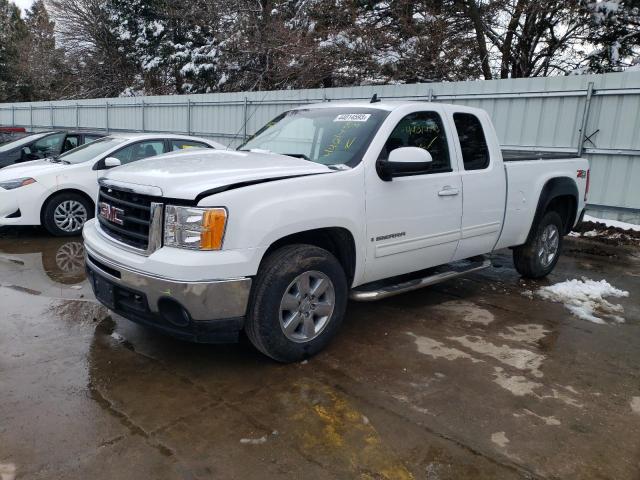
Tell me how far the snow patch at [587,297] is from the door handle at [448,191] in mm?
1745

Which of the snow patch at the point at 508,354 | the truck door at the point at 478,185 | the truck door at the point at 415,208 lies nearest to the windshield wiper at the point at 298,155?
the truck door at the point at 415,208

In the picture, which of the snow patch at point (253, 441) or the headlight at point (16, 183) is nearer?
the snow patch at point (253, 441)

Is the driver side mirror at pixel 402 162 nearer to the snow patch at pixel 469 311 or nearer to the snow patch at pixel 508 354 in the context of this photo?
the snow patch at pixel 508 354

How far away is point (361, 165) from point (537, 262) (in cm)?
308

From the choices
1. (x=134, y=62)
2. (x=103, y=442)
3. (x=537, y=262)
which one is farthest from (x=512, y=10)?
(x=134, y=62)

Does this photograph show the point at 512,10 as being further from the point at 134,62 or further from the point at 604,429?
the point at 134,62

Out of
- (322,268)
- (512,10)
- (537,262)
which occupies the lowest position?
(537,262)

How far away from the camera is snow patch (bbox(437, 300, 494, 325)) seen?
486 centimetres

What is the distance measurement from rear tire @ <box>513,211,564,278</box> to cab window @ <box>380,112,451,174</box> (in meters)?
1.84

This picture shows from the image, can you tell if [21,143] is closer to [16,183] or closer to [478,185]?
[16,183]

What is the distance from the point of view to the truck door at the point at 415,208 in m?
4.10

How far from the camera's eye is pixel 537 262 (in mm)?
6047

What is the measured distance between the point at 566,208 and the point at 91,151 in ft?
21.5

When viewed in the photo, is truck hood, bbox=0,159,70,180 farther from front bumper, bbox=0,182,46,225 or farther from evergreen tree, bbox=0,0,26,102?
evergreen tree, bbox=0,0,26,102
